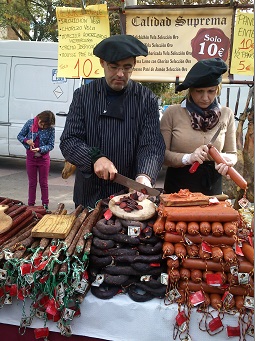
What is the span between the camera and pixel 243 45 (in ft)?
Result: 10.9

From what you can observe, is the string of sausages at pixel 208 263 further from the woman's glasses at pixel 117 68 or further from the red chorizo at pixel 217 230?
the woman's glasses at pixel 117 68

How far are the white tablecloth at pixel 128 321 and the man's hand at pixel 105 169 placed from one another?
612 millimetres

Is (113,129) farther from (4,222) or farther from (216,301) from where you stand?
(216,301)

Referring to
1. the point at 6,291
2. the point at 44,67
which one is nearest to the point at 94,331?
the point at 6,291

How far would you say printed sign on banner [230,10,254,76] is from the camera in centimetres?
328

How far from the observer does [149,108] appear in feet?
8.52

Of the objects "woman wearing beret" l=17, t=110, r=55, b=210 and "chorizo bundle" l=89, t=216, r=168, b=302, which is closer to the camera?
"chorizo bundle" l=89, t=216, r=168, b=302

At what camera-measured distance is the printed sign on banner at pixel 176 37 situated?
3.31 meters

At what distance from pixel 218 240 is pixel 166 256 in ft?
0.81

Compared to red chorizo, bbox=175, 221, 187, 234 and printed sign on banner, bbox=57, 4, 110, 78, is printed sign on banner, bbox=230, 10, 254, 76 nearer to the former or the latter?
printed sign on banner, bbox=57, 4, 110, 78

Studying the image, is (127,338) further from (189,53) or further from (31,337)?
(189,53)

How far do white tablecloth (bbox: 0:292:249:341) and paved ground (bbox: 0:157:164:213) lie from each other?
4.53m

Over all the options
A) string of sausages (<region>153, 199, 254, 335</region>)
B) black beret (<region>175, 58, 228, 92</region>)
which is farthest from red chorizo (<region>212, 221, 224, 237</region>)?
black beret (<region>175, 58, 228, 92</region>)

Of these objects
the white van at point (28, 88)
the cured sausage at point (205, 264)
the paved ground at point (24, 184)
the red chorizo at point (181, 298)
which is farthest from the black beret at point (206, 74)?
the white van at point (28, 88)
